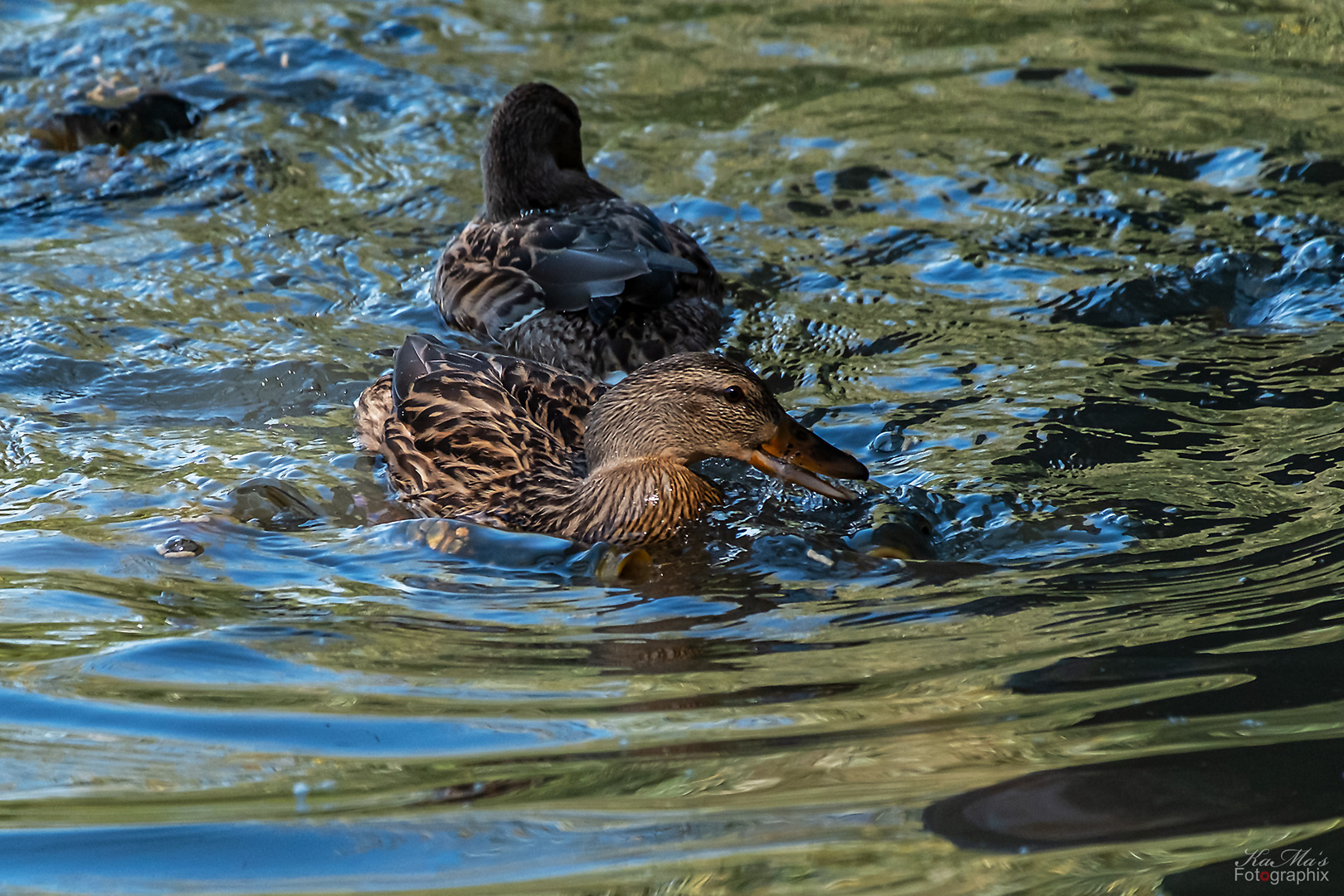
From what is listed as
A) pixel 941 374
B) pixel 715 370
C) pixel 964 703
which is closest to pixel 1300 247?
pixel 941 374

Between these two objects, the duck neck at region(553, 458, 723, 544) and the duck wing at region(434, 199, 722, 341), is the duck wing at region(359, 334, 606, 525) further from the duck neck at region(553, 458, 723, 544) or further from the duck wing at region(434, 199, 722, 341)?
the duck wing at region(434, 199, 722, 341)

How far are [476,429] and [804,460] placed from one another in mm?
1430

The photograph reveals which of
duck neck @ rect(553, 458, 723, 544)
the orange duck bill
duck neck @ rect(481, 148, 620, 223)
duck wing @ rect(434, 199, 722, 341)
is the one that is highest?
duck neck @ rect(481, 148, 620, 223)

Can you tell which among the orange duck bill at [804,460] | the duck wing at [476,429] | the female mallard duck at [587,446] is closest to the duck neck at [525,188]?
the duck wing at [476,429]

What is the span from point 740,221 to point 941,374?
244 centimetres

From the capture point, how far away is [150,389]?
22.1ft

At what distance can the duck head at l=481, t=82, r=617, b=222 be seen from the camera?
8047mm

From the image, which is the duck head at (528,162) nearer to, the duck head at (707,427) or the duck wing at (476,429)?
the duck wing at (476,429)

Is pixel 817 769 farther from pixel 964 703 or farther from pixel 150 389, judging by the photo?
pixel 150 389

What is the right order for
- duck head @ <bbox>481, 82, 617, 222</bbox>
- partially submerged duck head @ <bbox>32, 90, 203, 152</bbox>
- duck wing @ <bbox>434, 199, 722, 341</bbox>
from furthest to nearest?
partially submerged duck head @ <bbox>32, 90, 203, 152</bbox> < duck head @ <bbox>481, 82, 617, 222</bbox> < duck wing @ <bbox>434, 199, 722, 341</bbox>

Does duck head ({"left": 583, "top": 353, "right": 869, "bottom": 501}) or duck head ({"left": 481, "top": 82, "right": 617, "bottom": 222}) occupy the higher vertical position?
duck head ({"left": 481, "top": 82, "right": 617, "bottom": 222})

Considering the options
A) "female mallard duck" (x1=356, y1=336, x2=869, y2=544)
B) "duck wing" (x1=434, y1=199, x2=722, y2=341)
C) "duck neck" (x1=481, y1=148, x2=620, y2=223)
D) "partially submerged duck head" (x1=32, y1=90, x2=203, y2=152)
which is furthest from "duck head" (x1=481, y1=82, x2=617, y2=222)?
"partially submerged duck head" (x1=32, y1=90, x2=203, y2=152)

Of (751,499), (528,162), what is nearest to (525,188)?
(528,162)

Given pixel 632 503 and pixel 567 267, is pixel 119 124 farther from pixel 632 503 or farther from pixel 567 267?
pixel 632 503
